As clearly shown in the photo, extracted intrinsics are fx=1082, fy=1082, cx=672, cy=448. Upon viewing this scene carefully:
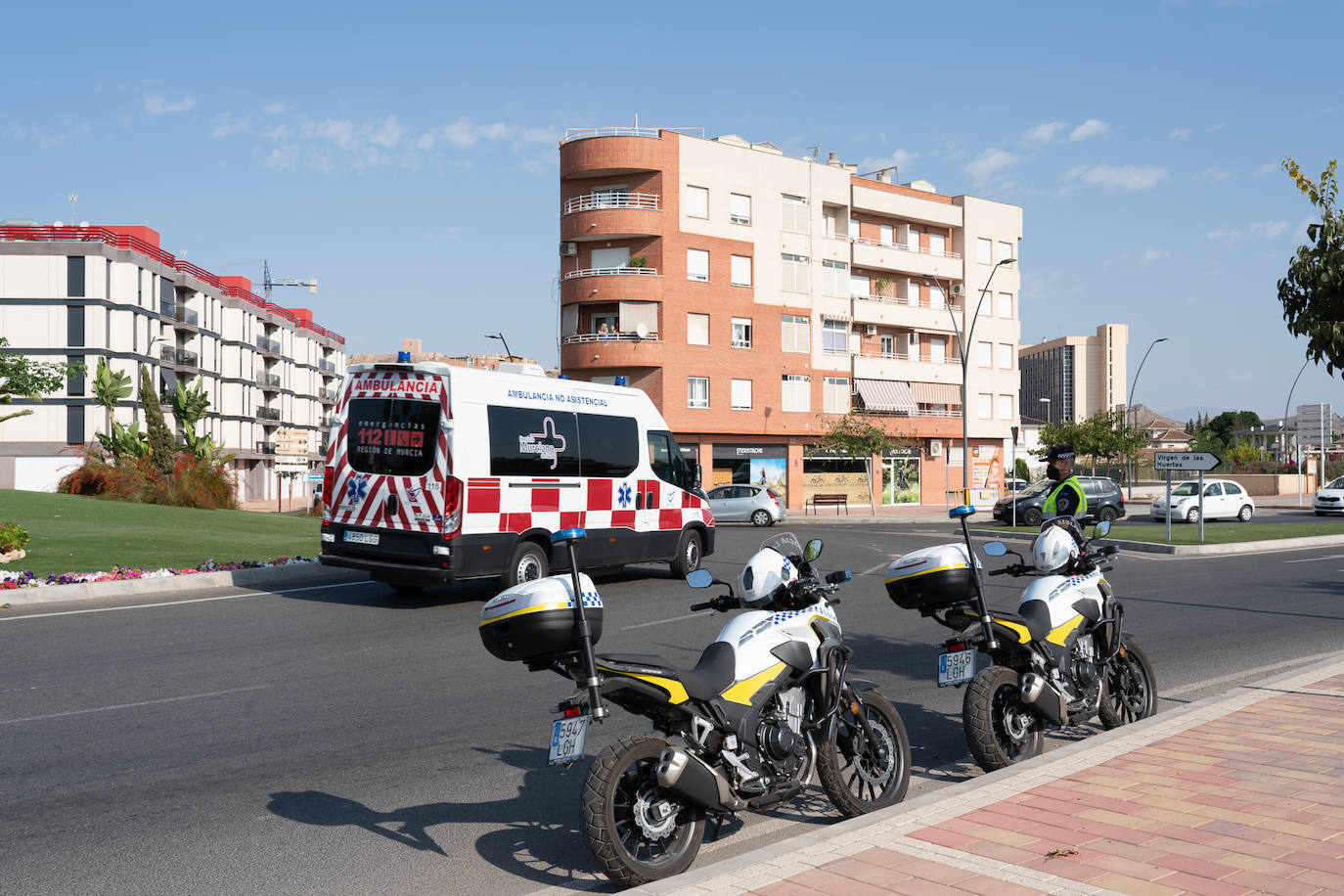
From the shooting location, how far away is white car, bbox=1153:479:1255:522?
3838cm

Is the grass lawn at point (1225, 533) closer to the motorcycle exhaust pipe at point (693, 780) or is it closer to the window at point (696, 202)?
the motorcycle exhaust pipe at point (693, 780)

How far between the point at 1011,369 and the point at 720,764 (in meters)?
61.5

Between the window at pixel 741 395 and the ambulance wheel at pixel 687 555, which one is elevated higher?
the window at pixel 741 395

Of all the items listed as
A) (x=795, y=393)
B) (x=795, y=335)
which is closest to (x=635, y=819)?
(x=795, y=393)

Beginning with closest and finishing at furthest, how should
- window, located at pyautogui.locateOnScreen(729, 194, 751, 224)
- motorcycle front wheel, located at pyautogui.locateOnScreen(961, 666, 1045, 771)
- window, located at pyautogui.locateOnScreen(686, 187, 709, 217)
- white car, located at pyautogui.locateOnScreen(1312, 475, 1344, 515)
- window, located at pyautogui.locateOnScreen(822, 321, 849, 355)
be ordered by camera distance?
motorcycle front wheel, located at pyautogui.locateOnScreen(961, 666, 1045, 771) → white car, located at pyautogui.locateOnScreen(1312, 475, 1344, 515) → window, located at pyautogui.locateOnScreen(686, 187, 709, 217) → window, located at pyautogui.locateOnScreen(729, 194, 751, 224) → window, located at pyautogui.locateOnScreen(822, 321, 849, 355)

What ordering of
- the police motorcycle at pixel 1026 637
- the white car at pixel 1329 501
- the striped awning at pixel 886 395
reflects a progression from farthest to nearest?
the striped awning at pixel 886 395
the white car at pixel 1329 501
the police motorcycle at pixel 1026 637

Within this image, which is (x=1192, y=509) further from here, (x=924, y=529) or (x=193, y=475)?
(x=193, y=475)

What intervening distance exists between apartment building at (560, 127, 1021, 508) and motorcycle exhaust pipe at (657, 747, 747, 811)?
130 ft

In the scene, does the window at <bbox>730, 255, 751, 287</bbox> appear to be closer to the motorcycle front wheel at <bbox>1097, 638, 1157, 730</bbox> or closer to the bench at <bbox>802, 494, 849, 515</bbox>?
the bench at <bbox>802, 494, 849, 515</bbox>

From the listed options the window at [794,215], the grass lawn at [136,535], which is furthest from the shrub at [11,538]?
the window at [794,215]

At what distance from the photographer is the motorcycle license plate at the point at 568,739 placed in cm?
410

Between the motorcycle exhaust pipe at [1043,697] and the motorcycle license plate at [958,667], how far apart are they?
330 millimetres

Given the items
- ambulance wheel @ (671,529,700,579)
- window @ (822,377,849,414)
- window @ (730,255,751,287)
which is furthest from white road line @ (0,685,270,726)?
window @ (822,377,849,414)

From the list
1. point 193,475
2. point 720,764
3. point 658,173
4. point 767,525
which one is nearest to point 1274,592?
point 720,764
